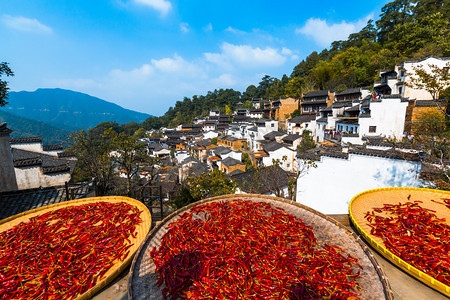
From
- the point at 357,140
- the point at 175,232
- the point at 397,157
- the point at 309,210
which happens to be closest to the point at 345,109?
the point at 357,140

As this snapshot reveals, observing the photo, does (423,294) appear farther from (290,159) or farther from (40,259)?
(290,159)

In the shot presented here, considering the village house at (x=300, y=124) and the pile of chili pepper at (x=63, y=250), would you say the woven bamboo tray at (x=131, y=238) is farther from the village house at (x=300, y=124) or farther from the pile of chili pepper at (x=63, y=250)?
the village house at (x=300, y=124)

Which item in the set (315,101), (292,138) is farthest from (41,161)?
(315,101)

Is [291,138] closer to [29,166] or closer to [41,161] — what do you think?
[41,161]

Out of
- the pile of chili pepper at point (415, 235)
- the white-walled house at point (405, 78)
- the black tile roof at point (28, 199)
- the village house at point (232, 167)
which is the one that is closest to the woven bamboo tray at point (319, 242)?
the pile of chili pepper at point (415, 235)

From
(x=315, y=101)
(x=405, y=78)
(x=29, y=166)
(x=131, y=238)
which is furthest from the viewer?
(x=315, y=101)
